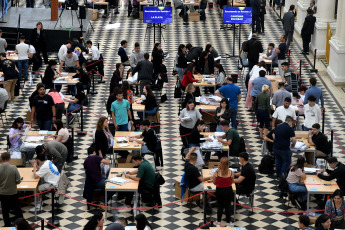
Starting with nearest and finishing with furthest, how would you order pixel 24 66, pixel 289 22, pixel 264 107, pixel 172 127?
pixel 264 107, pixel 172 127, pixel 24 66, pixel 289 22

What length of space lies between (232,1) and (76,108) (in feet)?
52.3

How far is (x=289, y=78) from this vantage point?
81.0ft

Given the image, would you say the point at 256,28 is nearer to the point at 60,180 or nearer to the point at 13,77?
the point at 13,77

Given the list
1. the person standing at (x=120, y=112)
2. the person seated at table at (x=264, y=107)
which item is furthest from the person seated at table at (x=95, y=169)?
the person seated at table at (x=264, y=107)

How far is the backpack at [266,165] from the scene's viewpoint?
19.6 m

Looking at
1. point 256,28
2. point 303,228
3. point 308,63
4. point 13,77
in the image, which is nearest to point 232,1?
point 256,28

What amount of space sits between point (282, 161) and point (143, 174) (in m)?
3.77

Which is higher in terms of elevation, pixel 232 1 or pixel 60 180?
pixel 232 1

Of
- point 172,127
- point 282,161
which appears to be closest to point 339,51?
point 172,127

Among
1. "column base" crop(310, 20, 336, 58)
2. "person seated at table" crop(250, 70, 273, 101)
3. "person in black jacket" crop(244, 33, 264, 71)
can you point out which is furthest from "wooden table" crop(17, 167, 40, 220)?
"column base" crop(310, 20, 336, 58)

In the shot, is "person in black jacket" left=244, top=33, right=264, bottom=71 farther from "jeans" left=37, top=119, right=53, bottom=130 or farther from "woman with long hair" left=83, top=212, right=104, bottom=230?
"woman with long hair" left=83, top=212, right=104, bottom=230

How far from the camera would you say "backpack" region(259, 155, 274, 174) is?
19.6m

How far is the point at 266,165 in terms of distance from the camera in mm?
19641

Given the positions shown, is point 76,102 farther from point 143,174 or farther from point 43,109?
point 143,174
